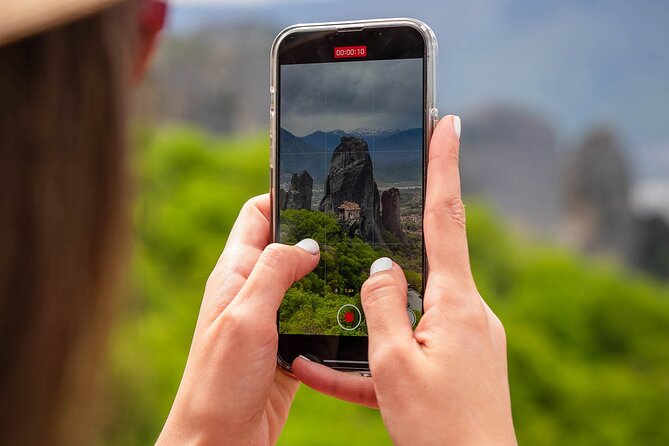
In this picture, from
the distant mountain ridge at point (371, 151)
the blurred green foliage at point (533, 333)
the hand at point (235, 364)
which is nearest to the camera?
the hand at point (235, 364)

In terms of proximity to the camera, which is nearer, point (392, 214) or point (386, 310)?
point (386, 310)

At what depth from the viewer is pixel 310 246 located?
0.72 metres

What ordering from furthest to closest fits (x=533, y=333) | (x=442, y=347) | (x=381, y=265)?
(x=533, y=333) < (x=381, y=265) < (x=442, y=347)

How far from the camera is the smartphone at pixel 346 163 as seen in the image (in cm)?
72

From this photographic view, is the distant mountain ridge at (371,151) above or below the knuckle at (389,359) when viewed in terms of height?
above

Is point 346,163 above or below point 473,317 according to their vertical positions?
above

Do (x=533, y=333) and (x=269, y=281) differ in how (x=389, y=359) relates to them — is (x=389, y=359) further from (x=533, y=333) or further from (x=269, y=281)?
(x=533, y=333)

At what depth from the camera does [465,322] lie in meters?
0.55

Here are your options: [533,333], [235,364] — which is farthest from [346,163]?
[533,333]

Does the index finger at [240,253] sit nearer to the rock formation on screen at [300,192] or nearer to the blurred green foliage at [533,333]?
the rock formation on screen at [300,192]

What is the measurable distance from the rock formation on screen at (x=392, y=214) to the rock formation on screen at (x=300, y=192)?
0.25 ft

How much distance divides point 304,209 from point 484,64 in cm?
334

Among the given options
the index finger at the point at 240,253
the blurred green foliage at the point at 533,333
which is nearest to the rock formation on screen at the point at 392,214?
the index finger at the point at 240,253

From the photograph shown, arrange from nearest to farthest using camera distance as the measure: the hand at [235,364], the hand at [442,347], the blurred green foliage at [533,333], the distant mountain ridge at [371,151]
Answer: the hand at [442,347] → the hand at [235,364] → the distant mountain ridge at [371,151] → the blurred green foliage at [533,333]
